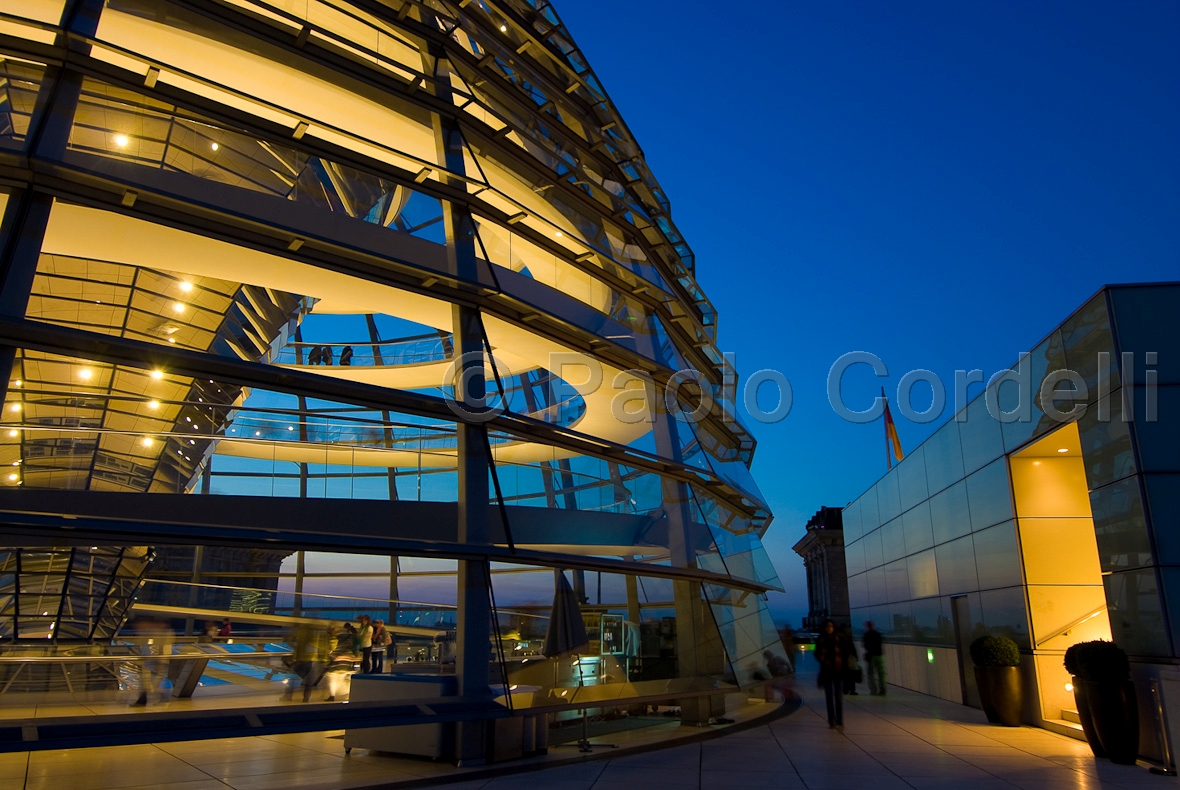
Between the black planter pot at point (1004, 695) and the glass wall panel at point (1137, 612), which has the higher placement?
the glass wall panel at point (1137, 612)

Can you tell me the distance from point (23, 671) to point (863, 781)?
8600mm

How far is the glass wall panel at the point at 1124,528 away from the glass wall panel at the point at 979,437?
3759 millimetres

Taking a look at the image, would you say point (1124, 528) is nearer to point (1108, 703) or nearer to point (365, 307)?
point (1108, 703)

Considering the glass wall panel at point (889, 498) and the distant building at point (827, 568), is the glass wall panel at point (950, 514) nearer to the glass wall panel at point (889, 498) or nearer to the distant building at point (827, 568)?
the glass wall panel at point (889, 498)

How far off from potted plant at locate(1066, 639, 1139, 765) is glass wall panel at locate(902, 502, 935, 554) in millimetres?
9524

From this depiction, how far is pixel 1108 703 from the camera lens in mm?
10492

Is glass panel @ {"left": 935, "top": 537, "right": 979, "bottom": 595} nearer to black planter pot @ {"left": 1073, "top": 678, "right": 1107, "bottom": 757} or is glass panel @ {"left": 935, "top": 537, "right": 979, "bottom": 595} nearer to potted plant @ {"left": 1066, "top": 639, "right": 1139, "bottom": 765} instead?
black planter pot @ {"left": 1073, "top": 678, "right": 1107, "bottom": 757}

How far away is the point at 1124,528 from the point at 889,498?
14.4 meters

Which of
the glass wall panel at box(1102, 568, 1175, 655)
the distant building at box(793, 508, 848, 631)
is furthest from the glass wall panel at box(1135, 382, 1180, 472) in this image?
the distant building at box(793, 508, 848, 631)

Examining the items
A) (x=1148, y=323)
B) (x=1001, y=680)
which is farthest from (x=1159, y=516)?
(x=1001, y=680)

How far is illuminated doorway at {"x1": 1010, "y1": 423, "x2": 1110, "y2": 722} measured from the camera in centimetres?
1381

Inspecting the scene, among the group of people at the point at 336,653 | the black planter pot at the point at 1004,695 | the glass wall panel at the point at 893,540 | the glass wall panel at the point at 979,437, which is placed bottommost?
the black planter pot at the point at 1004,695

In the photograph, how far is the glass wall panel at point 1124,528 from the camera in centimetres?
1071

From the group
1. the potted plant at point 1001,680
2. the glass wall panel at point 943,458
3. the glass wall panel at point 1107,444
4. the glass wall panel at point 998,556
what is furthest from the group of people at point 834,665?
the glass wall panel at point 1107,444
